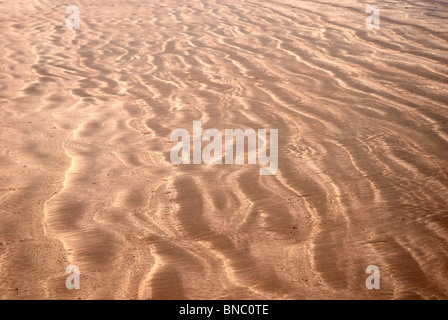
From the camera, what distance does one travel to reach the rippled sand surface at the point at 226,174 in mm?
2172

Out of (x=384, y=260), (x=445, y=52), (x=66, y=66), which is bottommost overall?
Result: (x=66, y=66)

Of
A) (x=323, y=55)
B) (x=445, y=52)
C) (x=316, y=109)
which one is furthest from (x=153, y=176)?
(x=445, y=52)

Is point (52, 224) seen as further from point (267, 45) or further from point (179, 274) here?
point (267, 45)

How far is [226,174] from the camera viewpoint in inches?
121

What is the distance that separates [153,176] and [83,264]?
0.92m

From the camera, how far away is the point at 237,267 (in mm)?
2211

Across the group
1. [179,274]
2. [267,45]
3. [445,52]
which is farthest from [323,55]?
[179,274]

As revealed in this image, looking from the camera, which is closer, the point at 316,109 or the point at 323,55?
the point at 316,109

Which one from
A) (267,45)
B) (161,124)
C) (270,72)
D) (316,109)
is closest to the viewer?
(161,124)

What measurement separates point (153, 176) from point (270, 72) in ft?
8.82

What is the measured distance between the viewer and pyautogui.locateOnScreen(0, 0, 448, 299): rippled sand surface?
2.17 meters

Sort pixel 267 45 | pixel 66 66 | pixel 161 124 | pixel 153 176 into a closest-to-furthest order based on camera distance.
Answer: pixel 153 176 < pixel 161 124 < pixel 66 66 < pixel 267 45

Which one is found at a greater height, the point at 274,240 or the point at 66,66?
the point at 274,240

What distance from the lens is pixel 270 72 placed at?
17.4 ft
